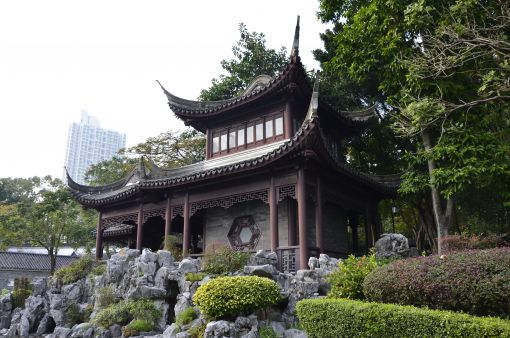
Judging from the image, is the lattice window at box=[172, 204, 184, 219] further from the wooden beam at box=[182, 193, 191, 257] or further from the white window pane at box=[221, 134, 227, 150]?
the white window pane at box=[221, 134, 227, 150]

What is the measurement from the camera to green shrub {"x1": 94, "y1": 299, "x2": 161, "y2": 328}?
449 inches

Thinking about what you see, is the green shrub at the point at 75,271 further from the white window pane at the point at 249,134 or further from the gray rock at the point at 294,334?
the gray rock at the point at 294,334

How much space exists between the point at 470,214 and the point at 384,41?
1152 centimetres

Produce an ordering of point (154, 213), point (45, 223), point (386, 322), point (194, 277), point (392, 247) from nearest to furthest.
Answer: point (386, 322), point (194, 277), point (392, 247), point (154, 213), point (45, 223)

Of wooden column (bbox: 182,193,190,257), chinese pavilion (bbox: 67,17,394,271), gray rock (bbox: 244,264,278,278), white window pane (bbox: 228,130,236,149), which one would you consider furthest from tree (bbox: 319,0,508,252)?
wooden column (bbox: 182,193,190,257)

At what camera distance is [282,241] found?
1541 centimetres

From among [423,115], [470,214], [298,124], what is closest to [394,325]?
[423,115]

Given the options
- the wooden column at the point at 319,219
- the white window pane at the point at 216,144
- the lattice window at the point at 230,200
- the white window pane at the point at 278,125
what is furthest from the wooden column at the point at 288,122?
the white window pane at the point at 216,144

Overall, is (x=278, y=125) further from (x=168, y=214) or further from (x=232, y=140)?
(x=168, y=214)

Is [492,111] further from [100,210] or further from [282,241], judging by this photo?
[100,210]

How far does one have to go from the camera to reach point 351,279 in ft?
30.6

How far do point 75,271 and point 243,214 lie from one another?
673 cm

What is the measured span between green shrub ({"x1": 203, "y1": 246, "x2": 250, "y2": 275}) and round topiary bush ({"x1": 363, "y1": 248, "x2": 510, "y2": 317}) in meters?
4.83

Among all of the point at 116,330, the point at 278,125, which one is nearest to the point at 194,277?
the point at 116,330
